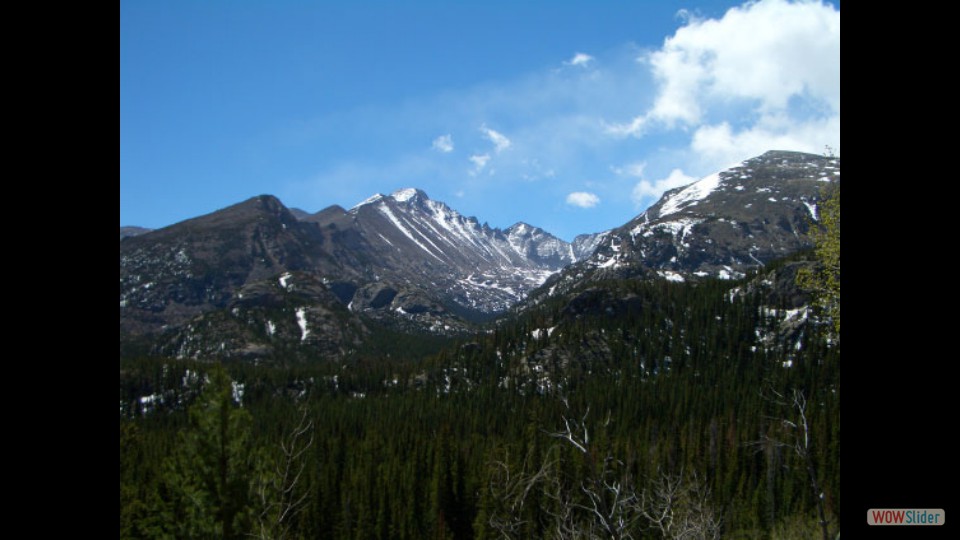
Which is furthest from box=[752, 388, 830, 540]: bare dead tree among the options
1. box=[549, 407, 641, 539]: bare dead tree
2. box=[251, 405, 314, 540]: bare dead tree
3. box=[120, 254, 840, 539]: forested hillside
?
box=[251, 405, 314, 540]: bare dead tree

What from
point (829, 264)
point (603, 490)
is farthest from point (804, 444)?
point (603, 490)

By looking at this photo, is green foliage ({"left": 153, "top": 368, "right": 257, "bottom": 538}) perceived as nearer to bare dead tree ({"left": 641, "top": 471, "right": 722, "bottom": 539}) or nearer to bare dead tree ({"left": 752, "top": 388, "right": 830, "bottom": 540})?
bare dead tree ({"left": 641, "top": 471, "right": 722, "bottom": 539})

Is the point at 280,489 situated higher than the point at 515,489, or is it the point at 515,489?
the point at 515,489
